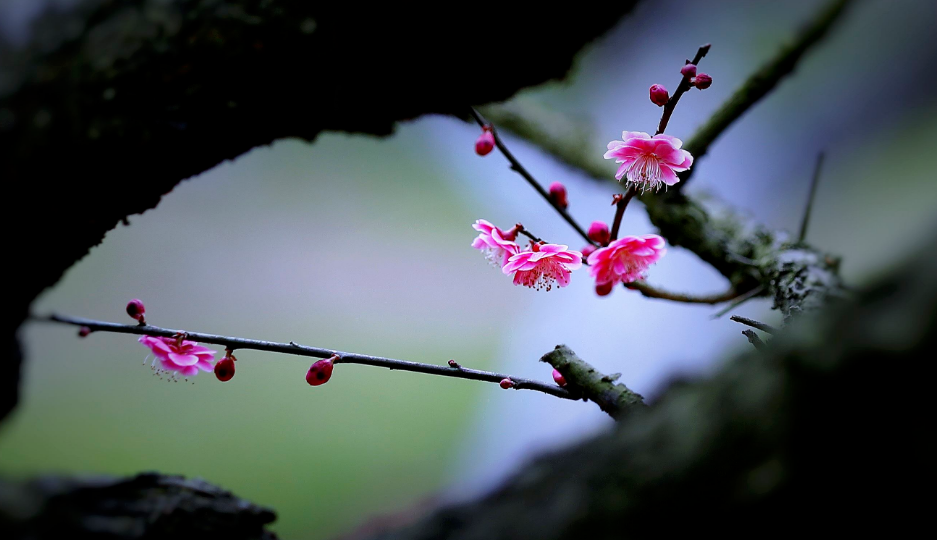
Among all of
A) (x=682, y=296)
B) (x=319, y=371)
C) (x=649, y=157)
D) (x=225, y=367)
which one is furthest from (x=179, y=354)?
(x=682, y=296)

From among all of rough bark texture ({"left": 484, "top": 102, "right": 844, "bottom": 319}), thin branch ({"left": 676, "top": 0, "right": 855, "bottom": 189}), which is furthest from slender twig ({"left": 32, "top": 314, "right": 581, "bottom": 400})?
thin branch ({"left": 676, "top": 0, "right": 855, "bottom": 189})

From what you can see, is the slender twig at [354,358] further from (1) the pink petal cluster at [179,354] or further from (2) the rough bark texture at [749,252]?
(2) the rough bark texture at [749,252]

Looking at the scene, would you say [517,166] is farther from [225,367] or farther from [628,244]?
[225,367]

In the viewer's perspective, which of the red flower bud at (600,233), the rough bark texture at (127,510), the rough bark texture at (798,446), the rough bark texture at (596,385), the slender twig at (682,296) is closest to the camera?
the rough bark texture at (798,446)

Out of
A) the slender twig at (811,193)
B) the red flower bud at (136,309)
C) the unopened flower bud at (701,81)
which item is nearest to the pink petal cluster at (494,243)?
the unopened flower bud at (701,81)

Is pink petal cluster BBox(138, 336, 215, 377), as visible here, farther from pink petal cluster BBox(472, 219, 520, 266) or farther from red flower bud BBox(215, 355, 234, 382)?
pink petal cluster BBox(472, 219, 520, 266)
